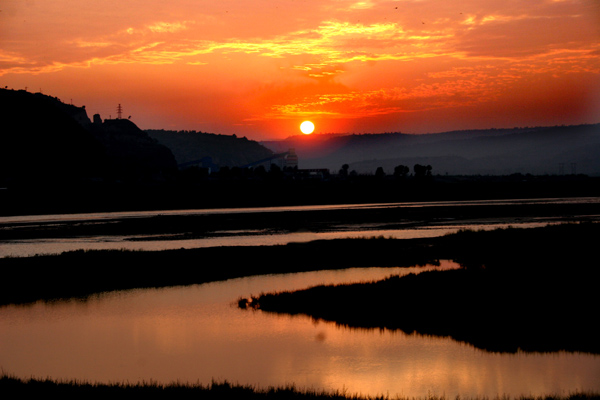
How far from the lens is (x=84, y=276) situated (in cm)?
4231

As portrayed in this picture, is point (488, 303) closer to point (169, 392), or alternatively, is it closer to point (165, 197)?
point (169, 392)

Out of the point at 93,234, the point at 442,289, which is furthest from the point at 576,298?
the point at 93,234

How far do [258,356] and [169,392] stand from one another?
234 inches

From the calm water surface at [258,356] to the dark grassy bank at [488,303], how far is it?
128 centimetres

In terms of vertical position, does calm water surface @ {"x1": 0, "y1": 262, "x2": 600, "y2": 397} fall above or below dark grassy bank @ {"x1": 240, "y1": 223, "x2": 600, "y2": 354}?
below

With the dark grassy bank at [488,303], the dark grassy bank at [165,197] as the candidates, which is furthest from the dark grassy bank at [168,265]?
the dark grassy bank at [165,197]

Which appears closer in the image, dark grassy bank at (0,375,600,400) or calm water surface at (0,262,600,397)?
dark grassy bank at (0,375,600,400)

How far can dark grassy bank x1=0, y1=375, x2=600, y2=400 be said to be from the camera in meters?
17.8

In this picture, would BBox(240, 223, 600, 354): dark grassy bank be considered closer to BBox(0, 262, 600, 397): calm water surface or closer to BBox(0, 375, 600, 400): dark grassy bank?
BBox(0, 262, 600, 397): calm water surface

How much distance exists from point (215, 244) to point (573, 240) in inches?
1237

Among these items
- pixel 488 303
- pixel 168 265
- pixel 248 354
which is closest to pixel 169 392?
pixel 248 354

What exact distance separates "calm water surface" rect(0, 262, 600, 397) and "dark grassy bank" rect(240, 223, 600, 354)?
128 centimetres

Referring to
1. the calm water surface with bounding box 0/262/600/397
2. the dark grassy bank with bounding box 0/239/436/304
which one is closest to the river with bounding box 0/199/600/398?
the calm water surface with bounding box 0/262/600/397

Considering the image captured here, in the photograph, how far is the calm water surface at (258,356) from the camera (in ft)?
67.3
